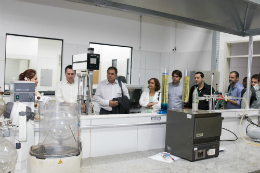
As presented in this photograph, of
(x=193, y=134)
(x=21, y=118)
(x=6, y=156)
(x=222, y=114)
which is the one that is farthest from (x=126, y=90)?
(x=6, y=156)

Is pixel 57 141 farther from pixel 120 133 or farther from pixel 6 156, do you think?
pixel 120 133

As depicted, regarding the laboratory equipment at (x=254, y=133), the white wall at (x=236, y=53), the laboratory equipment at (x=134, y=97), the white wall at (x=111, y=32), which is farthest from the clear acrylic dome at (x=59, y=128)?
the white wall at (x=236, y=53)

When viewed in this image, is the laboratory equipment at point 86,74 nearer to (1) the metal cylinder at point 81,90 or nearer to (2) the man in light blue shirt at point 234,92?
(1) the metal cylinder at point 81,90

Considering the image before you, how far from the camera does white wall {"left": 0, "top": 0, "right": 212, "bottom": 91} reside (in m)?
3.86

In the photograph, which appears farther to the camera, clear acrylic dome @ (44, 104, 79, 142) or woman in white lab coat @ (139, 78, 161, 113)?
woman in white lab coat @ (139, 78, 161, 113)

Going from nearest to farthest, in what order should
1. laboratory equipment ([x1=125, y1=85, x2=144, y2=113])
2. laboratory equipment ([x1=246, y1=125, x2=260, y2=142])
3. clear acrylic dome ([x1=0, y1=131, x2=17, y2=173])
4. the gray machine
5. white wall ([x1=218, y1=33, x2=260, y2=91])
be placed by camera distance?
clear acrylic dome ([x1=0, y1=131, x2=17, y2=173])
the gray machine
laboratory equipment ([x1=246, y1=125, x2=260, y2=142])
laboratory equipment ([x1=125, y1=85, x2=144, y2=113])
white wall ([x1=218, y1=33, x2=260, y2=91])

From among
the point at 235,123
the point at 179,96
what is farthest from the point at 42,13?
the point at 235,123

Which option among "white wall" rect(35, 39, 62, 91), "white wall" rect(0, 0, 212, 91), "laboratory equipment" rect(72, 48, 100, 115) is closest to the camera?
"laboratory equipment" rect(72, 48, 100, 115)

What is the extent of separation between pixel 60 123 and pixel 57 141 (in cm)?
11

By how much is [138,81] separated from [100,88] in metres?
2.11

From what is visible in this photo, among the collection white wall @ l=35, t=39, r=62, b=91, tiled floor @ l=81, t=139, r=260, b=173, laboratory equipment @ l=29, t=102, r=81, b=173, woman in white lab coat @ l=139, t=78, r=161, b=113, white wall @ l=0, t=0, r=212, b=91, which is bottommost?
tiled floor @ l=81, t=139, r=260, b=173

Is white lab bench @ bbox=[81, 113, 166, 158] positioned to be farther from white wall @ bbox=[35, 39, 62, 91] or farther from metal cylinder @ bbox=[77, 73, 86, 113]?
white wall @ bbox=[35, 39, 62, 91]

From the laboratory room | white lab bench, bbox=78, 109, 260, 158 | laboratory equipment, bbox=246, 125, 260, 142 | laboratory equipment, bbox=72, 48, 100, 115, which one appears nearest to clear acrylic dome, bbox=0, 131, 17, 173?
the laboratory room

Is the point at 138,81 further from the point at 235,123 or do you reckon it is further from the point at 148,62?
the point at 235,123
